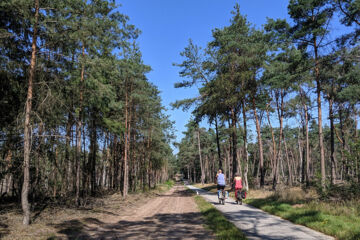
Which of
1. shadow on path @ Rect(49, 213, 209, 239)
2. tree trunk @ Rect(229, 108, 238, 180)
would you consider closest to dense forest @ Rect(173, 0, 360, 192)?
tree trunk @ Rect(229, 108, 238, 180)

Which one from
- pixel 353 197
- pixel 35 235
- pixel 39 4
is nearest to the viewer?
pixel 35 235

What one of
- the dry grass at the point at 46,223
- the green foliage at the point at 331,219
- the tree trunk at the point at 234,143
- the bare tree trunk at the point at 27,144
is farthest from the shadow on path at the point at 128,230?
the tree trunk at the point at 234,143

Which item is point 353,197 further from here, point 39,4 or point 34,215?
point 39,4

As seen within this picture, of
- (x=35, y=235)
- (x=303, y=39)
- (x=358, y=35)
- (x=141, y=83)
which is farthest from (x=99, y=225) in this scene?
(x=303, y=39)

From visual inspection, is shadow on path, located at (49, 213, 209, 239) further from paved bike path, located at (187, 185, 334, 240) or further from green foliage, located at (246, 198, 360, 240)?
green foliage, located at (246, 198, 360, 240)

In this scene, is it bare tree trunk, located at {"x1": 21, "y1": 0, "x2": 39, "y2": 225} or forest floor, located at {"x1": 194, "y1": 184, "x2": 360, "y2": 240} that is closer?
forest floor, located at {"x1": 194, "y1": 184, "x2": 360, "y2": 240}

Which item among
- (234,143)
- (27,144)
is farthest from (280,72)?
(27,144)

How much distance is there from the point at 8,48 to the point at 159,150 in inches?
1130

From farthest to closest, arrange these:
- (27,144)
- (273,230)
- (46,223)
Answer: (46,223), (27,144), (273,230)

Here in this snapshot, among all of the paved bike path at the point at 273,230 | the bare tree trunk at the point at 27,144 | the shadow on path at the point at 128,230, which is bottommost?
the shadow on path at the point at 128,230

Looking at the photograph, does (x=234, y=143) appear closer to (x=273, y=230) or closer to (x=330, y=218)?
(x=330, y=218)

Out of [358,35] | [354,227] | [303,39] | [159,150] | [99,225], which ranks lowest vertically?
[99,225]

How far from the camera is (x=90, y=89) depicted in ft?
39.6

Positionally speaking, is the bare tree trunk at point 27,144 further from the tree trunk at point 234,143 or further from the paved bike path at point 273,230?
the tree trunk at point 234,143
